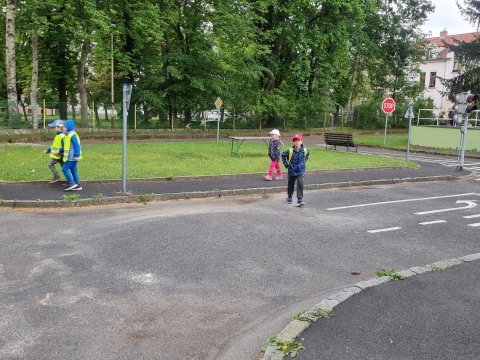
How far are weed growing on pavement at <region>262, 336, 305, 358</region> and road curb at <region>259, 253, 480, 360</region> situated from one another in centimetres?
4

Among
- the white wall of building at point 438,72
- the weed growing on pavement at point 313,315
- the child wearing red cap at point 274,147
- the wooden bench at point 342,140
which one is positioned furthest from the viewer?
the white wall of building at point 438,72

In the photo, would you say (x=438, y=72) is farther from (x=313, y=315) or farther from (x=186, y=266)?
(x=313, y=315)

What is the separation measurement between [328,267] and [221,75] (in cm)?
2828

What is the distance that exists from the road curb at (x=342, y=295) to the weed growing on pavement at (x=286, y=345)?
38 mm

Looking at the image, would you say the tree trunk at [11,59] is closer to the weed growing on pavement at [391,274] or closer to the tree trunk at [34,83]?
the tree trunk at [34,83]

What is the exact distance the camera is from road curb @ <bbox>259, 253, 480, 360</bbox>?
4079 millimetres

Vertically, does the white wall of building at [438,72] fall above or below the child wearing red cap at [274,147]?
above

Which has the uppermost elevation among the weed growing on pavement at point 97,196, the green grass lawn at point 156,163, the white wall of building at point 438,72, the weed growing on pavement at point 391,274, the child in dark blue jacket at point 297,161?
the white wall of building at point 438,72

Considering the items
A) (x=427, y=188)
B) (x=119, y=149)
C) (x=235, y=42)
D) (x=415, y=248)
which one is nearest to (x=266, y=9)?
(x=235, y=42)

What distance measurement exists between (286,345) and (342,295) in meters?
1.44

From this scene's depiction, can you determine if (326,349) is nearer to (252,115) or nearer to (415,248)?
(415,248)

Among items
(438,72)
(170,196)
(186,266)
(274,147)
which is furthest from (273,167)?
(438,72)

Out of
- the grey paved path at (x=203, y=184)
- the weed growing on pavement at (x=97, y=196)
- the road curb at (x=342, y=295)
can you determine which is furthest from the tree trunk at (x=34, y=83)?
the road curb at (x=342, y=295)

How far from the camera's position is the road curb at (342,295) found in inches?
161
